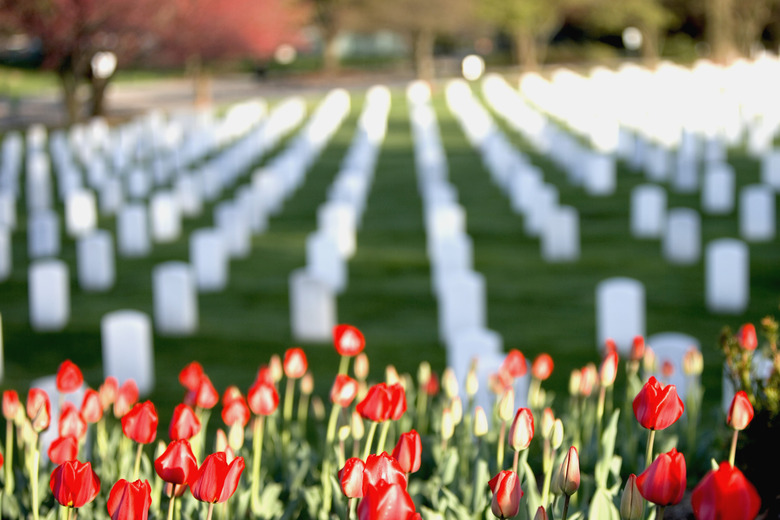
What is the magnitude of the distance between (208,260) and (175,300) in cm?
169

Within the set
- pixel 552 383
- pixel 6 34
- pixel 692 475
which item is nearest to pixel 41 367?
pixel 552 383

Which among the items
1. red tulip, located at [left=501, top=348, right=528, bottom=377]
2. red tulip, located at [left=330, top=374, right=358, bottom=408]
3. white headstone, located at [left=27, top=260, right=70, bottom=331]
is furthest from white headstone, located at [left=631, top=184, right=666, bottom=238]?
red tulip, located at [left=330, top=374, right=358, bottom=408]

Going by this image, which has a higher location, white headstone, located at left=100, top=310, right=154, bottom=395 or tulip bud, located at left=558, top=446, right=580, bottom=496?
tulip bud, located at left=558, top=446, right=580, bottom=496

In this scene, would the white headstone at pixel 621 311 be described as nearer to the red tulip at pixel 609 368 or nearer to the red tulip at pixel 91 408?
the red tulip at pixel 609 368

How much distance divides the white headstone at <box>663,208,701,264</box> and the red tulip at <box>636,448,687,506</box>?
830 cm

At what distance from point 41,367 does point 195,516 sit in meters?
4.44

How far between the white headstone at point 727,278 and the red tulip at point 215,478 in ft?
21.2

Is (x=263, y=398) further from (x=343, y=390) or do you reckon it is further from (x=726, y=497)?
(x=726, y=497)

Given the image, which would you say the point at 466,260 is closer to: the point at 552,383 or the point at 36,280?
the point at 552,383

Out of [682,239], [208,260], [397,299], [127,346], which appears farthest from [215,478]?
[682,239]

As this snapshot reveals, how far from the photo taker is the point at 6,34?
2239 cm

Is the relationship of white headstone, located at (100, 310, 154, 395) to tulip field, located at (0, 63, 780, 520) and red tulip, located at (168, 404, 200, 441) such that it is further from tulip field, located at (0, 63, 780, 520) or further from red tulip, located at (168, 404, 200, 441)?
red tulip, located at (168, 404, 200, 441)

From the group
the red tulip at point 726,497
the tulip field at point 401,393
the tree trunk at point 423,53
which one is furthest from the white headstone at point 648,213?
the tree trunk at point 423,53

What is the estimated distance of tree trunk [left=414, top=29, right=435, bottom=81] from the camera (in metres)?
47.9
